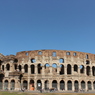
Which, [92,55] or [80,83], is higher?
[92,55]

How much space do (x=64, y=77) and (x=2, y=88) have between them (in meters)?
16.8

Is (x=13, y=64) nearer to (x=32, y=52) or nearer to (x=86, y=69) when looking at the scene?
(x=32, y=52)

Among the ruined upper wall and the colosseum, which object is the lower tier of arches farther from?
the ruined upper wall

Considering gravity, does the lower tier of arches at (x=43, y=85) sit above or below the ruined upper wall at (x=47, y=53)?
below

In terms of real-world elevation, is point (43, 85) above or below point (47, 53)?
below

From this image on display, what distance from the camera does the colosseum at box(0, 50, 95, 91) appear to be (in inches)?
1647

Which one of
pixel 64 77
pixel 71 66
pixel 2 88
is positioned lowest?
pixel 2 88

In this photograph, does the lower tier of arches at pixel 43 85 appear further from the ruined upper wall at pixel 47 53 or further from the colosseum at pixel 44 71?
the ruined upper wall at pixel 47 53

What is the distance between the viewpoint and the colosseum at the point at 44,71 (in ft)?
137

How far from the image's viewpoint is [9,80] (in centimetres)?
4134

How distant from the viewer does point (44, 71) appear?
4288 centimetres

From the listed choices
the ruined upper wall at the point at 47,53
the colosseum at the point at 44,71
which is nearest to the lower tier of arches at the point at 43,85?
the colosseum at the point at 44,71

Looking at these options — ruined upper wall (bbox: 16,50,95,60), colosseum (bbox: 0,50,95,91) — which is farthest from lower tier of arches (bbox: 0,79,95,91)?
ruined upper wall (bbox: 16,50,95,60)

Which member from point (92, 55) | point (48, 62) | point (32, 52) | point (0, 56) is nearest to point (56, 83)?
point (48, 62)
